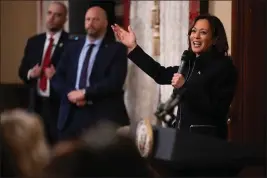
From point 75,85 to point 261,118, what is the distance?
1.17 ft

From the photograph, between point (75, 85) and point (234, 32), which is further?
point (75, 85)

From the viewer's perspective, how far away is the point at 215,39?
87 centimetres

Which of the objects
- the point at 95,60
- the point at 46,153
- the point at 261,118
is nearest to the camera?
the point at 46,153

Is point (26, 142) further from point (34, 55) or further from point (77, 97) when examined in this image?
point (34, 55)

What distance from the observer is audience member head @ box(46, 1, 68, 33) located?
4.10ft

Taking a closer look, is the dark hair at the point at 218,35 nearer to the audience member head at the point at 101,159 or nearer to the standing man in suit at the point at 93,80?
the standing man in suit at the point at 93,80

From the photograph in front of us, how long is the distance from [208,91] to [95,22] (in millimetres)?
292

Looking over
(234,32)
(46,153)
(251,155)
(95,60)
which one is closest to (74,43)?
(95,60)

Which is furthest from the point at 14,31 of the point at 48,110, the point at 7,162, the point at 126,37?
the point at 7,162

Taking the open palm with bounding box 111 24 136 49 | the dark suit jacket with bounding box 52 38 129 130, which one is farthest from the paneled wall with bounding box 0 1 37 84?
the open palm with bounding box 111 24 136 49

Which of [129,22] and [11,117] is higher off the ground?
[129,22]

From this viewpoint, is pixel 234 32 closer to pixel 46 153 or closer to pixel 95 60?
pixel 95 60

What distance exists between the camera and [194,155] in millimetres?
836

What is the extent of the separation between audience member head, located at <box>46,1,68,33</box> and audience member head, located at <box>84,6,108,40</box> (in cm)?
17
